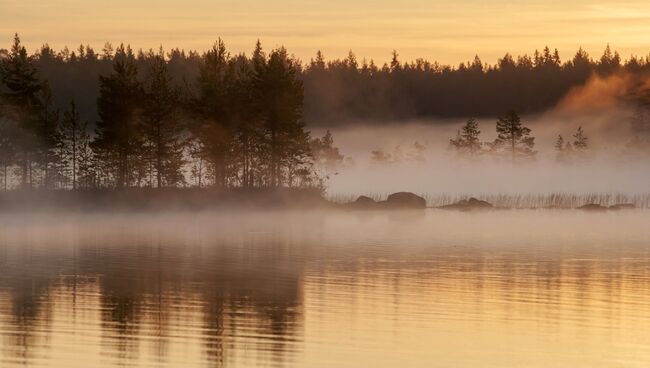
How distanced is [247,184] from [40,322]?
73.2 metres

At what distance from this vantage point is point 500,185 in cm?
14700

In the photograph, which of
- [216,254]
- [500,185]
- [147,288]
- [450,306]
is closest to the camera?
[450,306]

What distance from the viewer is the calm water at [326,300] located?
24109 mm

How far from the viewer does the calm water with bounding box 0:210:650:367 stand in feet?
79.1

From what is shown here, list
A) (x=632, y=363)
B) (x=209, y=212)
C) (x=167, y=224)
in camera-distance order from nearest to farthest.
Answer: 1. (x=632, y=363)
2. (x=167, y=224)
3. (x=209, y=212)

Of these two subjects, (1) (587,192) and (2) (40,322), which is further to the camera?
(1) (587,192)

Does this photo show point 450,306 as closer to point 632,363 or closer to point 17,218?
point 632,363

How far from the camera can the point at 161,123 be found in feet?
328

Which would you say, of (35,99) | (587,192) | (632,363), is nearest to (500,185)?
(587,192)

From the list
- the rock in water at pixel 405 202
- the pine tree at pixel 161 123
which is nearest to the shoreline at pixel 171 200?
the pine tree at pixel 161 123

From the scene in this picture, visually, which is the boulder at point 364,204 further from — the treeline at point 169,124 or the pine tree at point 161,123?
the pine tree at point 161,123

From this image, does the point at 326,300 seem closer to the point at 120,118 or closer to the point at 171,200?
the point at 171,200

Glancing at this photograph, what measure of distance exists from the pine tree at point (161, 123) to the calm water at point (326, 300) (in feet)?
126

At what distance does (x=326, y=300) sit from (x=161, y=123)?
69.5 m
